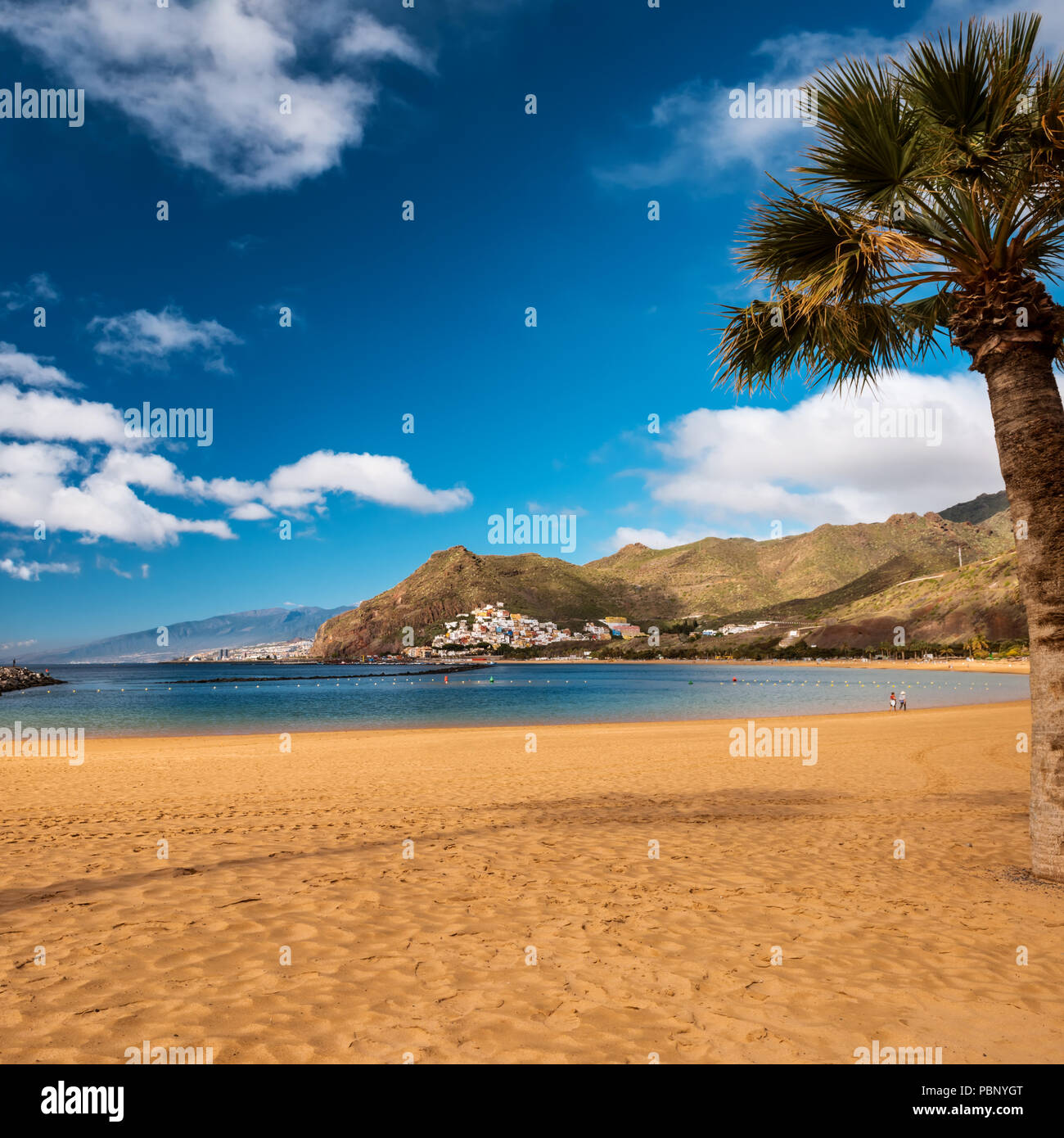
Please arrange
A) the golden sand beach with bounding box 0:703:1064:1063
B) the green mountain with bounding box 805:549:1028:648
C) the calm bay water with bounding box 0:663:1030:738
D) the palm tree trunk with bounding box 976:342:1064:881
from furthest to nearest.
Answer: the green mountain with bounding box 805:549:1028:648 < the calm bay water with bounding box 0:663:1030:738 < the palm tree trunk with bounding box 976:342:1064:881 < the golden sand beach with bounding box 0:703:1064:1063

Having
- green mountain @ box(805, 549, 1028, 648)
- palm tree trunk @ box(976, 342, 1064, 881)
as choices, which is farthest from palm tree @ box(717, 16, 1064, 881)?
green mountain @ box(805, 549, 1028, 648)

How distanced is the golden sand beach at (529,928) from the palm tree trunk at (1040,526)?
3.70ft

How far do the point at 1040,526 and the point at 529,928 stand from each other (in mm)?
5984

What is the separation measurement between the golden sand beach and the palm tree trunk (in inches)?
44.4

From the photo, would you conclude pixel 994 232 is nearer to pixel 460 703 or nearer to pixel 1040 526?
pixel 1040 526

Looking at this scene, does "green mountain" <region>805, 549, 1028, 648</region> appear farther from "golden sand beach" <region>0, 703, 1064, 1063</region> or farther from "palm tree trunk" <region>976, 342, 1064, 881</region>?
"palm tree trunk" <region>976, 342, 1064, 881</region>

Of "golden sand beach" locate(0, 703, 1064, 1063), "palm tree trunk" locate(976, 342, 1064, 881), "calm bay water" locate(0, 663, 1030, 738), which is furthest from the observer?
"calm bay water" locate(0, 663, 1030, 738)

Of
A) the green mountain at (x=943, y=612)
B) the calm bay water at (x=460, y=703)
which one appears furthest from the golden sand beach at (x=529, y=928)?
the green mountain at (x=943, y=612)

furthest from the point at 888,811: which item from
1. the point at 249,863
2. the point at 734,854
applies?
the point at 249,863

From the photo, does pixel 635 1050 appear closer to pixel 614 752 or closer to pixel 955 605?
pixel 614 752

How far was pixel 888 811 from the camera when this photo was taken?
11.0 m

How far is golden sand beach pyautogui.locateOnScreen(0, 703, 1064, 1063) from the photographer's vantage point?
12.5 ft

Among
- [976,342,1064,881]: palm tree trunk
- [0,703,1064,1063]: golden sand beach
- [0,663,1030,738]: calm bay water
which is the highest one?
[976,342,1064,881]: palm tree trunk
